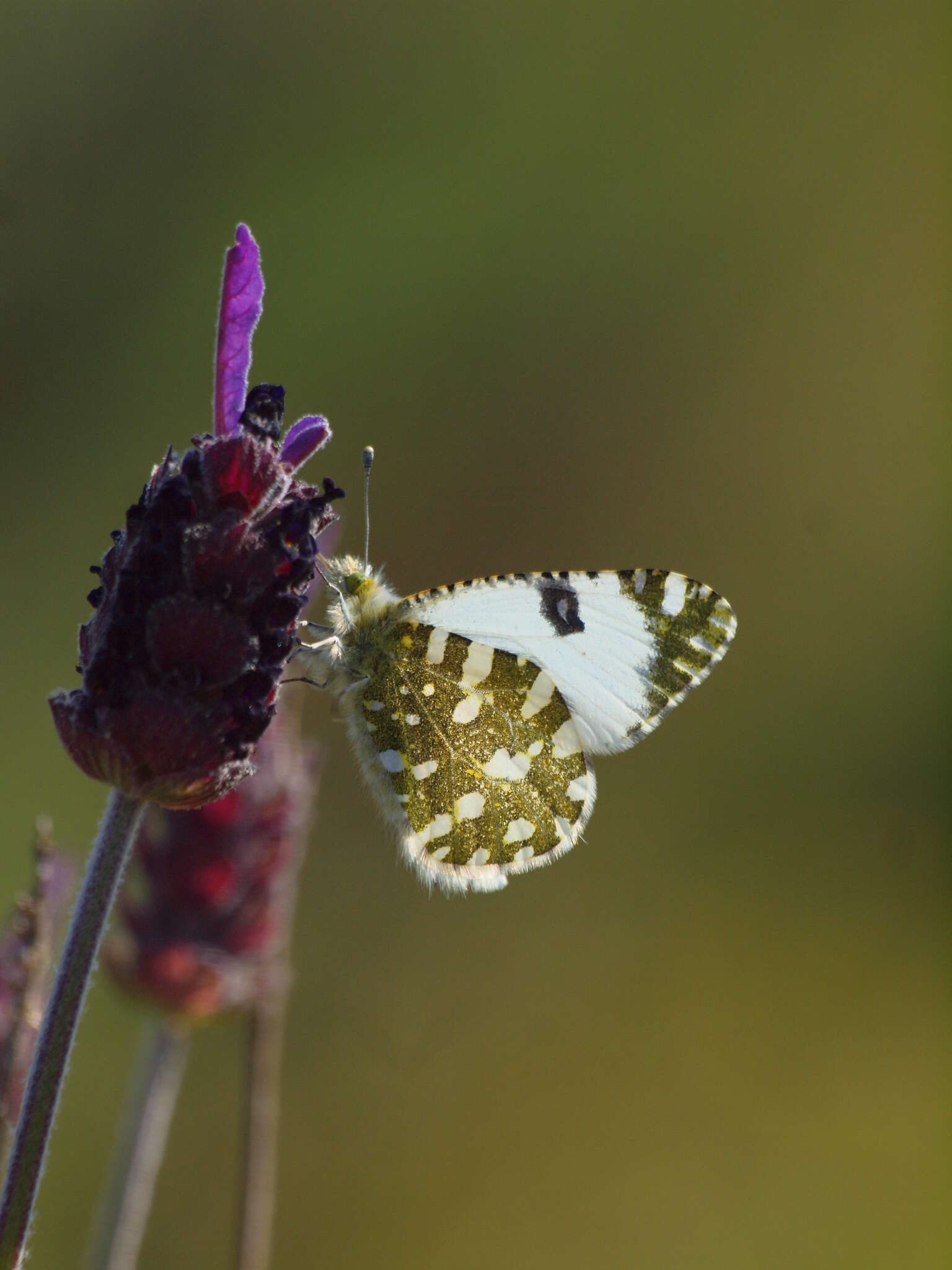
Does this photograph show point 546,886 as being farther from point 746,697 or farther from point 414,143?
point 414,143

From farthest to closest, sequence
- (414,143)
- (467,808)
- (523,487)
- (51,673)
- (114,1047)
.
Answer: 1. (414,143)
2. (523,487)
3. (51,673)
4. (114,1047)
5. (467,808)

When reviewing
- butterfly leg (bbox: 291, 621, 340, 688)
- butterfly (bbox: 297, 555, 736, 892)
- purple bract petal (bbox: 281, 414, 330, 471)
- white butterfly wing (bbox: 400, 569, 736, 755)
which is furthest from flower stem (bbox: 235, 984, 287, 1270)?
purple bract petal (bbox: 281, 414, 330, 471)

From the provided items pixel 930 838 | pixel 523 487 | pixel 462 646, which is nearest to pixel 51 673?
pixel 523 487

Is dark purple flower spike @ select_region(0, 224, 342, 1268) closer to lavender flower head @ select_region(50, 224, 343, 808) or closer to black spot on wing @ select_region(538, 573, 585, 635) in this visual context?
lavender flower head @ select_region(50, 224, 343, 808)

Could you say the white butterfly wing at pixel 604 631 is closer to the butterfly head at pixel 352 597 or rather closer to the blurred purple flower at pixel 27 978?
the butterfly head at pixel 352 597

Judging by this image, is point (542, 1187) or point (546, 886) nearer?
point (542, 1187)

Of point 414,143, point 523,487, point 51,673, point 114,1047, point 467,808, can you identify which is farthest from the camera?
point 414,143

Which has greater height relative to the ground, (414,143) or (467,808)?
(414,143)
